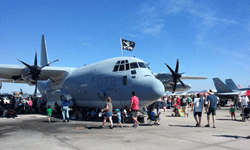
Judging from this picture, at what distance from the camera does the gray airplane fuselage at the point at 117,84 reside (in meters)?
10.9

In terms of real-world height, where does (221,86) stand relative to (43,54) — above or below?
below

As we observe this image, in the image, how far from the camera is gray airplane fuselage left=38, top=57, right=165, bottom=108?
431 inches

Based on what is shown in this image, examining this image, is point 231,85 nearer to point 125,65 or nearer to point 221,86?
point 221,86

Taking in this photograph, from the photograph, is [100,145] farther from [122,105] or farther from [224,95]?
[224,95]

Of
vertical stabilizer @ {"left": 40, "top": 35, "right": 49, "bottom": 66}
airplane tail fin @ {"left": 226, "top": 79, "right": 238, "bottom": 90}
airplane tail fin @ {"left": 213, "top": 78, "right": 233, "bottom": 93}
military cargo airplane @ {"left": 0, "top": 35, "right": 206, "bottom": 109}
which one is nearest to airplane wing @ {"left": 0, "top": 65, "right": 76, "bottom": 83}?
military cargo airplane @ {"left": 0, "top": 35, "right": 206, "bottom": 109}

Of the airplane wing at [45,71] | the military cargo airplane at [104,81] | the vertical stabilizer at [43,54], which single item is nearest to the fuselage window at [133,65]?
the military cargo airplane at [104,81]

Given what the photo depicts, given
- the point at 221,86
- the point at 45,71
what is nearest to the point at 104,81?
the point at 45,71

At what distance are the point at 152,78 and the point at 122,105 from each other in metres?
2.48

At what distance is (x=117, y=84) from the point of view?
38.8 feet

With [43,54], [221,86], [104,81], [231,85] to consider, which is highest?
[43,54]

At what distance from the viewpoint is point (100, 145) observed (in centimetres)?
592

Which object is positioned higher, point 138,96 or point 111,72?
point 111,72

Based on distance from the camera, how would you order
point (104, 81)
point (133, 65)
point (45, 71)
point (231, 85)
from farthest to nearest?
point (231, 85), point (45, 71), point (104, 81), point (133, 65)

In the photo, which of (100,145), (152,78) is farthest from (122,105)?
(100,145)
